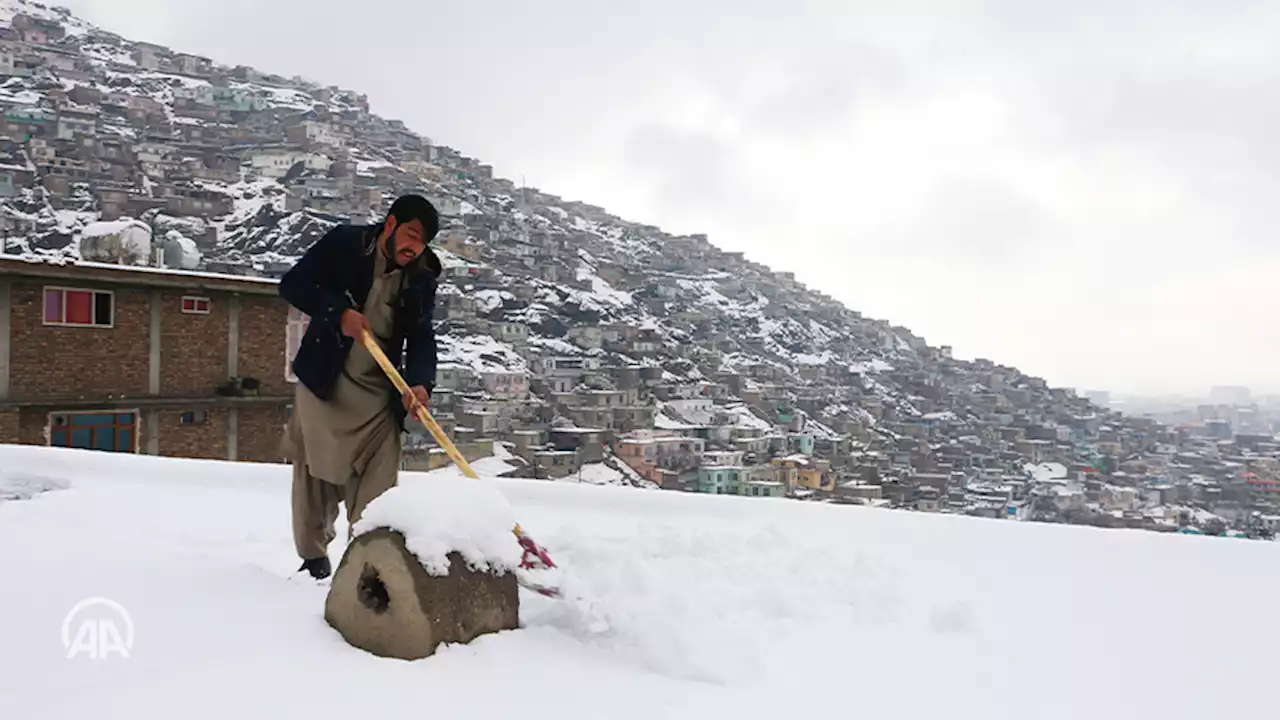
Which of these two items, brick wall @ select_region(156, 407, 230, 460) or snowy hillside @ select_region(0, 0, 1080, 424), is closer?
brick wall @ select_region(156, 407, 230, 460)

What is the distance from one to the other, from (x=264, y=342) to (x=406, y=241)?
14739mm

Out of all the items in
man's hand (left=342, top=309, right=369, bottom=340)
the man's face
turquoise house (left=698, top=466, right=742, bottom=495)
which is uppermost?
the man's face

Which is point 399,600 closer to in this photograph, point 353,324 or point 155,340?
point 353,324

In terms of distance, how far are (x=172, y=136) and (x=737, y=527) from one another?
385ft

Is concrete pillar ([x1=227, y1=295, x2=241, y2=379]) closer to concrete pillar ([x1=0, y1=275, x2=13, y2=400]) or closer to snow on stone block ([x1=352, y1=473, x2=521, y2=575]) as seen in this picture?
concrete pillar ([x1=0, y1=275, x2=13, y2=400])

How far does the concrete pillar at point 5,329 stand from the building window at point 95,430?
0.81 metres

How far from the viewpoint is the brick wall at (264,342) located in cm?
1584

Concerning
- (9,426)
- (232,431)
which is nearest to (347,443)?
(9,426)

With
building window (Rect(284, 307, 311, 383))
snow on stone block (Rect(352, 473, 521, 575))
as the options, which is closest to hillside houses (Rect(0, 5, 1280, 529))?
A: building window (Rect(284, 307, 311, 383))

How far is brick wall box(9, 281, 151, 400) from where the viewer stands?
1318 centimetres

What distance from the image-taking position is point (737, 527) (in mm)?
4324

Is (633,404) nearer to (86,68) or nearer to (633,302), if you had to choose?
(633,302)

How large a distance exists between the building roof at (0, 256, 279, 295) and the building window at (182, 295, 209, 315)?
331 mm

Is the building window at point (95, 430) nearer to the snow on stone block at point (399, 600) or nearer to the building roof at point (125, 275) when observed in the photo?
the building roof at point (125, 275)
